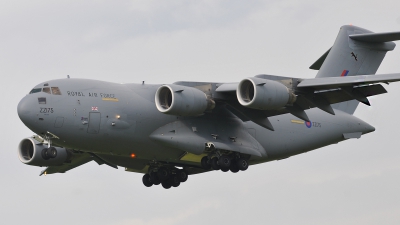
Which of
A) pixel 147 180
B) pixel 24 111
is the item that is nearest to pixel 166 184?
pixel 147 180

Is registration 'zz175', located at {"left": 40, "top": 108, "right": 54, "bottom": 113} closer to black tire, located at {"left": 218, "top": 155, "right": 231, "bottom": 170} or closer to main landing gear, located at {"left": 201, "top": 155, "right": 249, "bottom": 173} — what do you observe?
main landing gear, located at {"left": 201, "top": 155, "right": 249, "bottom": 173}

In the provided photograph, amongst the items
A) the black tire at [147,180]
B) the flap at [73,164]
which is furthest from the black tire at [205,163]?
the flap at [73,164]

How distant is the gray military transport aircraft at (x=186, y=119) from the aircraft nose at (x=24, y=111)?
0.8 inches

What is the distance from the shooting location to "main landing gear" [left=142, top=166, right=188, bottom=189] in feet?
76.6

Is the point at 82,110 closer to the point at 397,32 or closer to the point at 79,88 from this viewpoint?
the point at 79,88

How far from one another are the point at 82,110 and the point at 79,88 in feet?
1.88

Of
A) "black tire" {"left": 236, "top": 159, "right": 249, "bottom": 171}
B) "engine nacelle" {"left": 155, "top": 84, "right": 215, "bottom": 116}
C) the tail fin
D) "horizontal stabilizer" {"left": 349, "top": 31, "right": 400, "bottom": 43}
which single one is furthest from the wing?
the tail fin

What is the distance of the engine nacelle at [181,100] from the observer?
66.1 feet

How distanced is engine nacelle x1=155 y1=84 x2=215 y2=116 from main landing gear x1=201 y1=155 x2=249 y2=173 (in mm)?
1283

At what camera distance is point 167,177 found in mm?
23391

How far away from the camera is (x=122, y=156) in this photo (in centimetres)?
2219

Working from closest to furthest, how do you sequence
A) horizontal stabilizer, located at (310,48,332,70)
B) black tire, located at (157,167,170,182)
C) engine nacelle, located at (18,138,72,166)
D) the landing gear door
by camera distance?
the landing gear door < engine nacelle, located at (18,138,72,166) < black tire, located at (157,167,170,182) < horizontal stabilizer, located at (310,48,332,70)

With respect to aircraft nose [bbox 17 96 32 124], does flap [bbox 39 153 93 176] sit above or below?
below

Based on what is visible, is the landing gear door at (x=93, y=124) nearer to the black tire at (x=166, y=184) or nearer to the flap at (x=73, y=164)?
the flap at (x=73, y=164)
